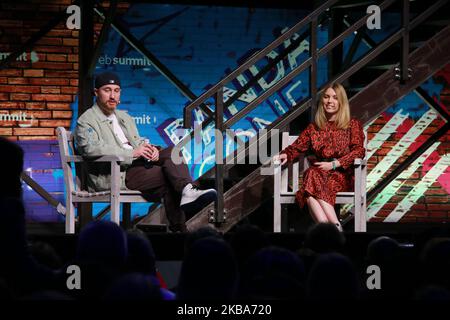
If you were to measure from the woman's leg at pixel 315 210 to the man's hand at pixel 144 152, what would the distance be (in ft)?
3.40

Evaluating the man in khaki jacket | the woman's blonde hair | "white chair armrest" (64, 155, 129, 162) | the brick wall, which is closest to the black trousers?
the man in khaki jacket

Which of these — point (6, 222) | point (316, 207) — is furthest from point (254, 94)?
A: point (6, 222)

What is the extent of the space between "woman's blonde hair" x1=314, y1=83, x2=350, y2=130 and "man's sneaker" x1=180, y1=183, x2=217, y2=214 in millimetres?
912

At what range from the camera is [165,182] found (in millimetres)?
5238

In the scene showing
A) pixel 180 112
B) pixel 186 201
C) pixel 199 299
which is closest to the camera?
pixel 199 299

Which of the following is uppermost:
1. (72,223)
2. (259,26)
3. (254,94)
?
(259,26)

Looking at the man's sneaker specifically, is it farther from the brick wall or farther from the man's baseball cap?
the brick wall

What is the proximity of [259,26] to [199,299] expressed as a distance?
20.4ft

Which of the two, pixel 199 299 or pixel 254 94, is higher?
pixel 254 94

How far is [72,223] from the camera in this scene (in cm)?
520

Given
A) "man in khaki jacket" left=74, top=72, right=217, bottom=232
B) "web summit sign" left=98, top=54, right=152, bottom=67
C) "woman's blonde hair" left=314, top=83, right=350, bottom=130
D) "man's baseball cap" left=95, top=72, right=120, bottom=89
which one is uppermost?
"web summit sign" left=98, top=54, right=152, bottom=67

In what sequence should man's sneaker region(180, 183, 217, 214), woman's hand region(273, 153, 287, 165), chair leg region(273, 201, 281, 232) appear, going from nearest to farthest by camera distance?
1. man's sneaker region(180, 183, 217, 214)
2. chair leg region(273, 201, 281, 232)
3. woman's hand region(273, 153, 287, 165)

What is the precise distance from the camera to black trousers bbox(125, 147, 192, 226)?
5.15 meters
